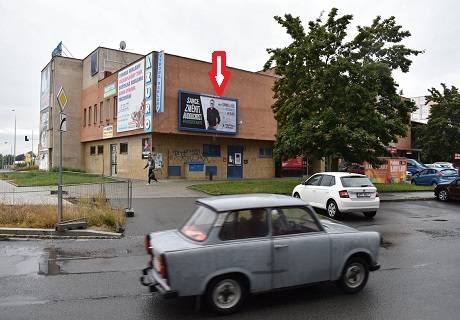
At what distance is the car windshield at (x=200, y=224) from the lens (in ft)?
17.7

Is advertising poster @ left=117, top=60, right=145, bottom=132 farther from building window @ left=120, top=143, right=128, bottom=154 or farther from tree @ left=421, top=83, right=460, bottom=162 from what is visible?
tree @ left=421, top=83, right=460, bottom=162

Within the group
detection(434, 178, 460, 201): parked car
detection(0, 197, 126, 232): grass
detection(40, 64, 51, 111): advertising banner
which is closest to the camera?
detection(0, 197, 126, 232): grass

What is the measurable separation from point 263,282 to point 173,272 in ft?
3.92

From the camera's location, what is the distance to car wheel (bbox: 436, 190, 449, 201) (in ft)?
67.2

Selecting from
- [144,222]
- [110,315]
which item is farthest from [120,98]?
[110,315]

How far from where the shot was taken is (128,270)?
295 inches

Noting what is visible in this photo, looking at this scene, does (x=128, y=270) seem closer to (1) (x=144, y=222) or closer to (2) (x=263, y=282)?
(2) (x=263, y=282)

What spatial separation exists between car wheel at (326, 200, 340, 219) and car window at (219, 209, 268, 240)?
885cm

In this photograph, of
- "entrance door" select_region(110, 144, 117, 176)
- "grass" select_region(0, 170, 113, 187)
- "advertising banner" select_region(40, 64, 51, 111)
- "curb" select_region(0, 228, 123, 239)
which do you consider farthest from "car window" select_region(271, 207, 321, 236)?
"advertising banner" select_region(40, 64, 51, 111)

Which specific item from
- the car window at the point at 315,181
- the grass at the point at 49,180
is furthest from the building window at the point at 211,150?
the car window at the point at 315,181

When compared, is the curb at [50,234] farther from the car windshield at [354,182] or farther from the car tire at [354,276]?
the car windshield at [354,182]

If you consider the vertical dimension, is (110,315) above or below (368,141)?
below

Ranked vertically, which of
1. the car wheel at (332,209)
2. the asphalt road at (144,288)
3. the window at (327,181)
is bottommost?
the asphalt road at (144,288)

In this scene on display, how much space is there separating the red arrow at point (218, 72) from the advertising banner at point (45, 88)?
21448mm
